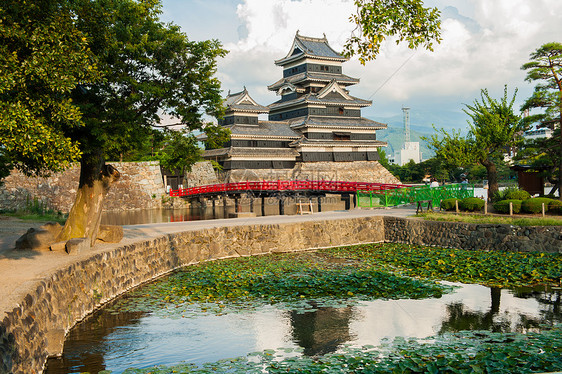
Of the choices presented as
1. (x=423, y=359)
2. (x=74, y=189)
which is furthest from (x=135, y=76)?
(x=74, y=189)

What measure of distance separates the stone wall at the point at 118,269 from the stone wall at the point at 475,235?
1641 mm

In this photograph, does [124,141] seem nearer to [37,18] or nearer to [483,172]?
[37,18]

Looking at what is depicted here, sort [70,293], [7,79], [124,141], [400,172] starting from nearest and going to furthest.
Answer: [7,79] → [70,293] → [124,141] → [400,172]

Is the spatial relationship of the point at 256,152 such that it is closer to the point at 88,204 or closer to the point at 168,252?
the point at 168,252

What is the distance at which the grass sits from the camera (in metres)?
19.5

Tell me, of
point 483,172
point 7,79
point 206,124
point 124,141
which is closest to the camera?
point 7,79

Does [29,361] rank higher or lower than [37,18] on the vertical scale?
lower

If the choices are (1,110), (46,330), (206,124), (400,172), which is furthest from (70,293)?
(400,172)

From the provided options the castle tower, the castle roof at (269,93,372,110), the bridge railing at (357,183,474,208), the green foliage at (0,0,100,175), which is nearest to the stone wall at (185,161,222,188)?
the castle tower

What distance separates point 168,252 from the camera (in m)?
18.3

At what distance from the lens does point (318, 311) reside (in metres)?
12.4

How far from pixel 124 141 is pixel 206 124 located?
3901 mm

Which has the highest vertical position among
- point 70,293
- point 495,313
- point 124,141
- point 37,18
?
point 37,18

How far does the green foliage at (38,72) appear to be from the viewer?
9781mm
